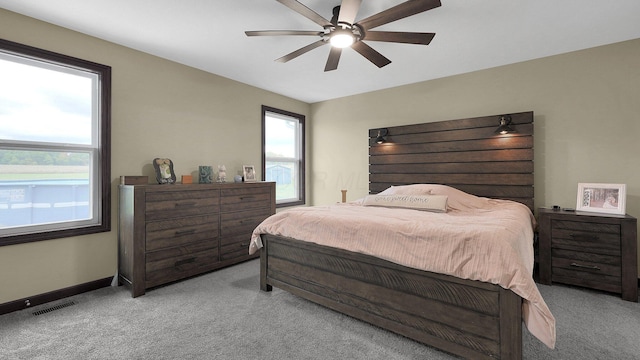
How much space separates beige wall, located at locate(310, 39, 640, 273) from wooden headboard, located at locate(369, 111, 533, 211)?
0.52 ft

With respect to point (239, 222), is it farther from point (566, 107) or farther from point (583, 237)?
point (566, 107)

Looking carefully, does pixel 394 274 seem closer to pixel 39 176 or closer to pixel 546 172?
pixel 546 172

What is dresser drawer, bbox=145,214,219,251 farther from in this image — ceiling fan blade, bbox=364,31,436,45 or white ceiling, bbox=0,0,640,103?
ceiling fan blade, bbox=364,31,436,45

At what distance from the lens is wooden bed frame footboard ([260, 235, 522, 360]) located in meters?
1.68

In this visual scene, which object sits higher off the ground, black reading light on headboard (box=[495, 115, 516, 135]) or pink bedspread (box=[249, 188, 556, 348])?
black reading light on headboard (box=[495, 115, 516, 135])

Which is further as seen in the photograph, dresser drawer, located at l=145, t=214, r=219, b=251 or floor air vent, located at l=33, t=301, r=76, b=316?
dresser drawer, located at l=145, t=214, r=219, b=251

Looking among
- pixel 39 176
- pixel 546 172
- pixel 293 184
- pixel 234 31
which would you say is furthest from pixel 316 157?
pixel 39 176

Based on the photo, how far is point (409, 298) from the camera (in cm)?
199

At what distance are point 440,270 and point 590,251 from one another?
213cm

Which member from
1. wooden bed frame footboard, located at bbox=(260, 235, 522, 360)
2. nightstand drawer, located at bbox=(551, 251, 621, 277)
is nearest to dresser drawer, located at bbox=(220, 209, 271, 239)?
wooden bed frame footboard, located at bbox=(260, 235, 522, 360)

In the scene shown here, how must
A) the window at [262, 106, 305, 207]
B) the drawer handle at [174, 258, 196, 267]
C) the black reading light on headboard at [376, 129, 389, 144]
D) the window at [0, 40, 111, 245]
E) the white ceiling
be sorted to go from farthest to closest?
the window at [262, 106, 305, 207]
the black reading light on headboard at [376, 129, 389, 144]
the drawer handle at [174, 258, 196, 267]
the window at [0, 40, 111, 245]
the white ceiling

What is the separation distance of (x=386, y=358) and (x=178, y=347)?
1.40 metres

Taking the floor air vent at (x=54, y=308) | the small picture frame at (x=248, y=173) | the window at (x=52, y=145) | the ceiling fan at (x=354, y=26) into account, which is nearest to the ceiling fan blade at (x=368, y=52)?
the ceiling fan at (x=354, y=26)

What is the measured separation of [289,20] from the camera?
261 cm
